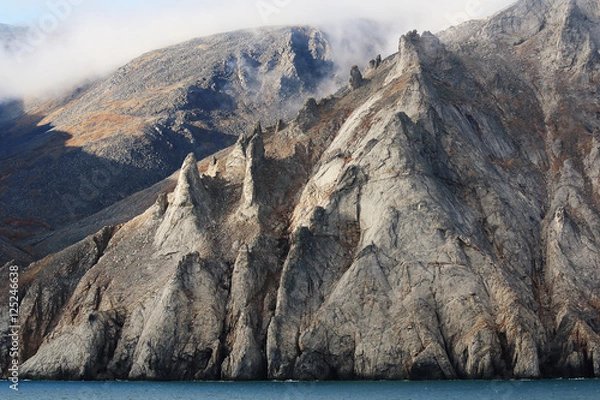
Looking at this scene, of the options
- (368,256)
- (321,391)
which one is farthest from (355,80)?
(321,391)

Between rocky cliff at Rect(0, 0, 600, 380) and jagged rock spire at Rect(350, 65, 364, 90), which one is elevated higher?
jagged rock spire at Rect(350, 65, 364, 90)

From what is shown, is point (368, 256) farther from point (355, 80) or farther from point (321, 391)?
point (355, 80)

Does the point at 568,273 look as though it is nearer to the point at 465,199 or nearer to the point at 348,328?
the point at 465,199

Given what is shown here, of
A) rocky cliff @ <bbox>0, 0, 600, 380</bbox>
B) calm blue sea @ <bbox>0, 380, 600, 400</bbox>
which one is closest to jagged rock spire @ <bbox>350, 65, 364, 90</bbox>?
rocky cliff @ <bbox>0, 0, 600, 380</bbox>

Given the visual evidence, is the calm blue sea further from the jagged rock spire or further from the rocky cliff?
the jagged rock spire

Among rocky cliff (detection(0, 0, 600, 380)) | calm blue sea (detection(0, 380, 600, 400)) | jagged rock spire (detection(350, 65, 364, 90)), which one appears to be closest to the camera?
calm blue sea (detection(0, 380, 600, 400))

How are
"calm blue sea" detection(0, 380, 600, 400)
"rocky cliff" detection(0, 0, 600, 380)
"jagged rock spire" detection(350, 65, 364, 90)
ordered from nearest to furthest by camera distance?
"calm blue sea" detection(0, 380, 600, 400)
"rocky cliff" detection(0, 0, 600, 380)
"jagged rock spire" detection(350, 65, 364, 90)

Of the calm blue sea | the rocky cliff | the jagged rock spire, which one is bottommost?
the calm blue sea
